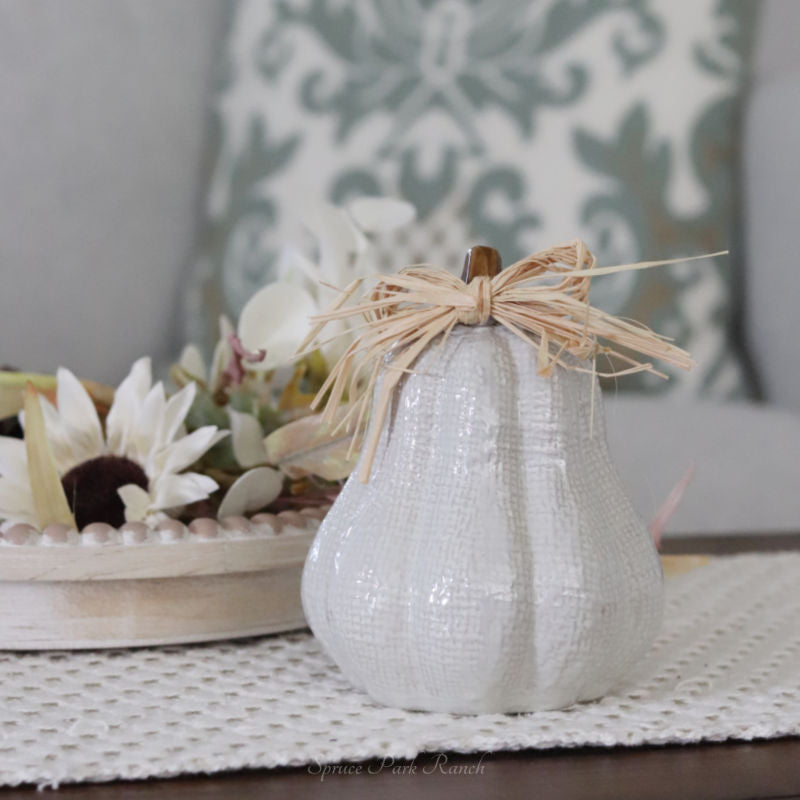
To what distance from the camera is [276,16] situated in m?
1.32

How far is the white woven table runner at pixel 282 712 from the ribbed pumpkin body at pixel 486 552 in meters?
0.02

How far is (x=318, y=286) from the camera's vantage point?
55cm

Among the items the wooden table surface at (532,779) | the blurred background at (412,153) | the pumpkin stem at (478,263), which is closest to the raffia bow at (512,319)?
the pumpkin stem at (478,263)

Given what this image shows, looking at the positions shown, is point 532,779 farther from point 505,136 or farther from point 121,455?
point 505,136

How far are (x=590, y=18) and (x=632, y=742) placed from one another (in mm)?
1168

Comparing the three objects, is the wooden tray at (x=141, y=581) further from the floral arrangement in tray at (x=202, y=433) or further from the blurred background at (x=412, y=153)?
the blurred background at (x=412, y=153)

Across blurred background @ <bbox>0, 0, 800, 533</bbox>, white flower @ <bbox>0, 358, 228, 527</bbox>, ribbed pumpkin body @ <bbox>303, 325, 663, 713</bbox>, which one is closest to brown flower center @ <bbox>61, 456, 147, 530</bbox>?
white flower @ <bbox>0, 358, 228, 527</bbox>

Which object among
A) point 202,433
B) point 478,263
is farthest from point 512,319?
point 202,433

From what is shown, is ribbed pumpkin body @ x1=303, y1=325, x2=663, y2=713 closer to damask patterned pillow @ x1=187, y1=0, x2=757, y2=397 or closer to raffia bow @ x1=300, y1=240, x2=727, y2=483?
raffia bow @ x1=300, y1=240, x2=727, y2=483

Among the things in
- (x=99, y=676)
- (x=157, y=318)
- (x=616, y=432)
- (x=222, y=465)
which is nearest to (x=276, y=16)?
(x=157, y=318)

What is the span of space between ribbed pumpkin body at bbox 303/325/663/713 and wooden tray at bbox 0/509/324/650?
62 millimetres

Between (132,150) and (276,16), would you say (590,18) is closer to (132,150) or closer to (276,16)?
(276,16)

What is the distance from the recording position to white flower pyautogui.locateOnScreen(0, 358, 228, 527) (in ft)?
1.48

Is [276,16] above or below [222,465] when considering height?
above
